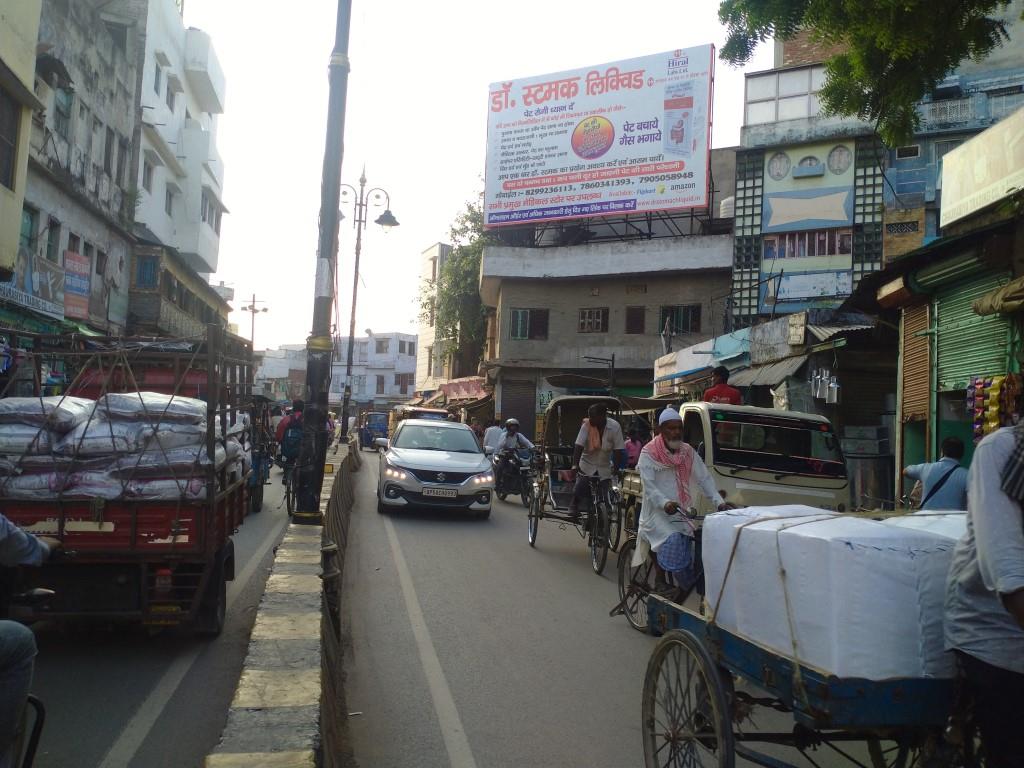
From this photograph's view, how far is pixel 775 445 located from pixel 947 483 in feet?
6.25

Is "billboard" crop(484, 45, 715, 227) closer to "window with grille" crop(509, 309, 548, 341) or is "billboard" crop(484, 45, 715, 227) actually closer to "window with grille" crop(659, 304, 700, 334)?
"window with grille" crop(509, 309, 548, 341)

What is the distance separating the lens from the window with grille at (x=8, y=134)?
52.8 feet

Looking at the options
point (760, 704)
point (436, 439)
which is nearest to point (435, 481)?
point (436, 439)

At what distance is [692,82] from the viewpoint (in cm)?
3089

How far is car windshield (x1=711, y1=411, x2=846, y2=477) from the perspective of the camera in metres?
9.20

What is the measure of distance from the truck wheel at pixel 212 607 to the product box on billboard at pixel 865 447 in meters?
12.3

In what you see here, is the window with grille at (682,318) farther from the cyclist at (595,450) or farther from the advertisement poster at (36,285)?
the cyclist at (595,450)

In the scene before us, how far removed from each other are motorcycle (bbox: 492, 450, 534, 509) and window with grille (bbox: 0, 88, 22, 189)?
10833 mm

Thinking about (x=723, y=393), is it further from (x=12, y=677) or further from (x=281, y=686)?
(x=12, y=677)

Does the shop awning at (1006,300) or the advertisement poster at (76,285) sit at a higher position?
the advertisement poster at (76,285)

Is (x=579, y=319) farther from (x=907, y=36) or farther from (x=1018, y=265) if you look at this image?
(x=907, y=36)

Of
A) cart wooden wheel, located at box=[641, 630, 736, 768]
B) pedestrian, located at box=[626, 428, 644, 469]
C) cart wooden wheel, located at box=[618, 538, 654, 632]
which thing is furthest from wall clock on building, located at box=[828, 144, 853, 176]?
cart wooden wheel, located at box=[641, 630, 736, 768]

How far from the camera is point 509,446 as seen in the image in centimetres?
1872

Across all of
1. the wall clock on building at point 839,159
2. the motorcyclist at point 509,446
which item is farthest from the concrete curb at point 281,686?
the wall clock on building at point 839,159
